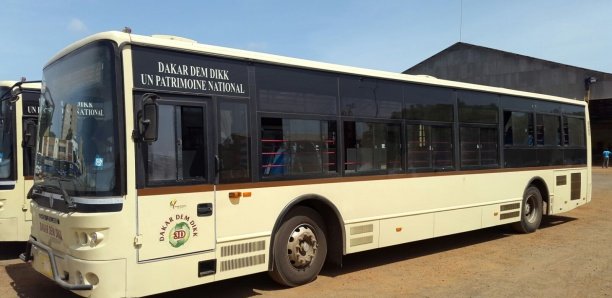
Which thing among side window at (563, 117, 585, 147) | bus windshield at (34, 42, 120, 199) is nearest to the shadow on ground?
bus windshield at (34, 42, 120, 199)

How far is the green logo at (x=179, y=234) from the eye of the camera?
5.20 m

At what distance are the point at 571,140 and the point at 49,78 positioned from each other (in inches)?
449

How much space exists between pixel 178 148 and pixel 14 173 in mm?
4561

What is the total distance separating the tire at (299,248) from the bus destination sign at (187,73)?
5.80ft

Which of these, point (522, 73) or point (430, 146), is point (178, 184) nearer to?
point (430, 146)

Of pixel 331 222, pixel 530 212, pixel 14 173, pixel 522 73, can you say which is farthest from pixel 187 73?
pixel 522 73

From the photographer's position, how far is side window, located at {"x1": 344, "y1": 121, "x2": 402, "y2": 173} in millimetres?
7137

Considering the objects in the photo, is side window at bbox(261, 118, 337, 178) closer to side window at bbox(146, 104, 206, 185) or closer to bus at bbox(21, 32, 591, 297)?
bus at bbox(21, 32, 591, 297)

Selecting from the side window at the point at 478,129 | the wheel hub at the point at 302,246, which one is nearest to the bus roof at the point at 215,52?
the side window at the point at 478,129

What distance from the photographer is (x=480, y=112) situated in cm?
958

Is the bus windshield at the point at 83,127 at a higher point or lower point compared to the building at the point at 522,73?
lower

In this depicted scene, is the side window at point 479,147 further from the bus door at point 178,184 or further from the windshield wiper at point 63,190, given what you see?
the windshield wiper at point 63,190

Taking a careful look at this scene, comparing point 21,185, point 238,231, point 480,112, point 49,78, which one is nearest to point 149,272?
point 238,231

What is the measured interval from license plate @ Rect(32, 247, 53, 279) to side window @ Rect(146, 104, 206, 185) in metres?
1.49
